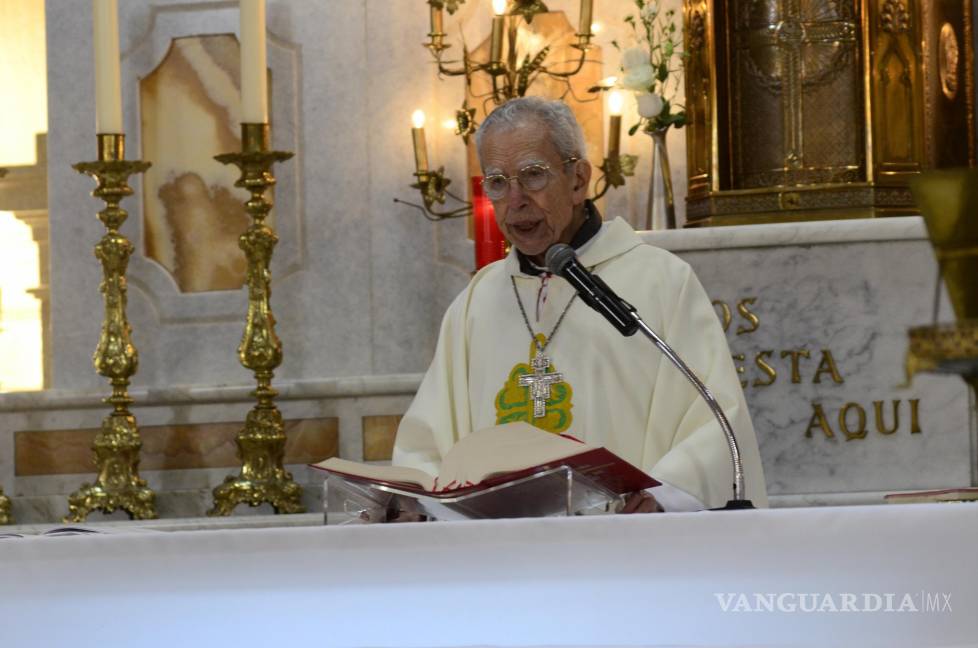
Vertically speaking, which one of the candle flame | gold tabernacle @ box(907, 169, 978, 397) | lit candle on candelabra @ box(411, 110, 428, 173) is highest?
the candle flame

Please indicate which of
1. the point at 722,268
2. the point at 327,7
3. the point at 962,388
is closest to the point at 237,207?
the point at 327,7

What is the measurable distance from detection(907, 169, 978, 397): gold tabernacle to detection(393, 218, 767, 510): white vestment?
82.2 inches

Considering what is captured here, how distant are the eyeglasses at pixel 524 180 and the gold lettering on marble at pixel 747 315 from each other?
48.3 inches

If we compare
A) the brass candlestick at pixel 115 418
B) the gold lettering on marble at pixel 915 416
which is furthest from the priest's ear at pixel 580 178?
the brass candlestick at pixel 115 418

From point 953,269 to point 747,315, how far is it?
3545 millimetres

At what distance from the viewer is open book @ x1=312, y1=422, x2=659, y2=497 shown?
2127 millimetres

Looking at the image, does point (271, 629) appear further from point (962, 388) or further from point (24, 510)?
point (24, 510)

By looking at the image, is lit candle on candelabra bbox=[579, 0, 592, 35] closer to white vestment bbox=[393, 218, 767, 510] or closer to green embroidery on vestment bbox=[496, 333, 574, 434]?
white vestment bbox=[393, 218, 767, 510]

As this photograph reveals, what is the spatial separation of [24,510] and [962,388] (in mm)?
3253

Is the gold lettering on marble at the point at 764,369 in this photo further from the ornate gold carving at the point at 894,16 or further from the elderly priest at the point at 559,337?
the ornate gold carving at the point at 894,16

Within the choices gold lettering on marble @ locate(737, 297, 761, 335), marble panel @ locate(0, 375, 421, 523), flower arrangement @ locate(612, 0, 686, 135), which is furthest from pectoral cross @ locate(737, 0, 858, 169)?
marble panel @ locate(0, 375, 421, 523)

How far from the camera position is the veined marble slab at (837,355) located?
433cm

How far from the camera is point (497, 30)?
5090 mm

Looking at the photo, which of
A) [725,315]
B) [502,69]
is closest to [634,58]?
[502,69]
